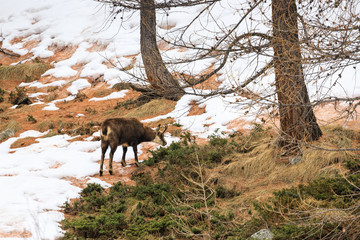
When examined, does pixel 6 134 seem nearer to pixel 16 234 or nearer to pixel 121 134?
pixel 121 134

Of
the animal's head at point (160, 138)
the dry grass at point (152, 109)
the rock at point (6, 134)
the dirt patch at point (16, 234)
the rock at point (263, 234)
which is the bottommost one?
the rock at point (263, 234)

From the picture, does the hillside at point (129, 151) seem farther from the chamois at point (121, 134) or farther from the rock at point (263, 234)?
the chamois at point (121, 134)

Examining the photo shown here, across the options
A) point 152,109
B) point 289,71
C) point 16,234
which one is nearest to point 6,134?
point 152,109

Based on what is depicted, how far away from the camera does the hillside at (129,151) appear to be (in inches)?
209

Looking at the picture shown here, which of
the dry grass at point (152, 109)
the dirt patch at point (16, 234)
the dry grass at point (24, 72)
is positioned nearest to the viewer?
the dirt patch at point (16, 234)

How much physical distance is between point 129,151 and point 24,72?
48.8 ft

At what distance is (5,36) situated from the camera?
28812mm

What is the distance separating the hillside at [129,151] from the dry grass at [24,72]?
6cm

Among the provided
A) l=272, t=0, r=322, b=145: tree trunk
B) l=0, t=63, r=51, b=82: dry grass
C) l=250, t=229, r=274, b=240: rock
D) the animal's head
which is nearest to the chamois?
the animal's head

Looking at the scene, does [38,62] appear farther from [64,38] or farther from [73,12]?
[73,12]

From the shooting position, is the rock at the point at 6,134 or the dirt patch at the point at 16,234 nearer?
the dirt patch at the point at 16,234

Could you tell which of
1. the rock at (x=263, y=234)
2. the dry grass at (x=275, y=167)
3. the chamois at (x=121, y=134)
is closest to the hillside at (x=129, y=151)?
the dry grass at (x=275, y=167)

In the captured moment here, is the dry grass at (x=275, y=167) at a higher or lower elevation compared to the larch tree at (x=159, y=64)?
lower

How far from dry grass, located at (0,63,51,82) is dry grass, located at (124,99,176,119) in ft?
35.3
